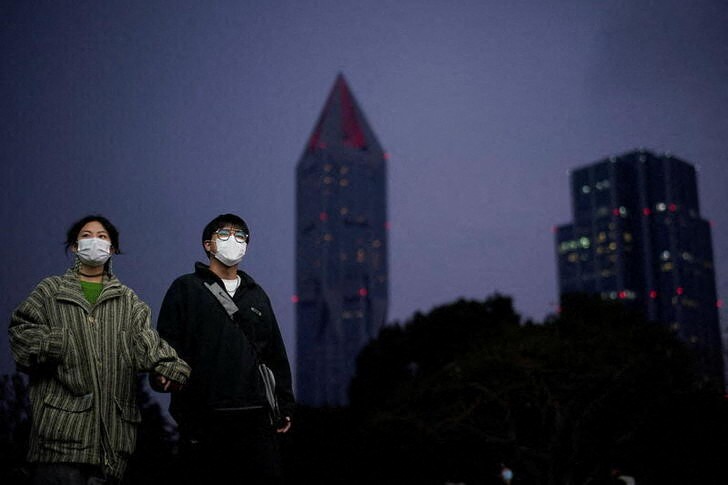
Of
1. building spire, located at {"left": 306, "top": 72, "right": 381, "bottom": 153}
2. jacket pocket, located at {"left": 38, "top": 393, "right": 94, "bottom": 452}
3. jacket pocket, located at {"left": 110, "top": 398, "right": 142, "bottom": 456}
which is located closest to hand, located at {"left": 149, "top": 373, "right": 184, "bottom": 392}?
jacket pocket, located at {"left": 110, "top": 398, "right": 142, "bottom": 456}

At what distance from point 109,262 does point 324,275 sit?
5350 inches

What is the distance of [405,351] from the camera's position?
95.3ft

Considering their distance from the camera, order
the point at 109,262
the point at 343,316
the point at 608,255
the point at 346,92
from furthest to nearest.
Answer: the point at 346,92
the point at 343,316
the point at 608,255
the point at 109,262

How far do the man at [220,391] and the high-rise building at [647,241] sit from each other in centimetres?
9843

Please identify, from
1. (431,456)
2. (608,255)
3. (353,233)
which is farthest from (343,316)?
(431,456)

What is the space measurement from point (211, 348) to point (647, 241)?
357ft

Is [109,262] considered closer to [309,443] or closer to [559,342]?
[309,443]

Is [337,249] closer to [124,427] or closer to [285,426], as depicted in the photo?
[285,426]

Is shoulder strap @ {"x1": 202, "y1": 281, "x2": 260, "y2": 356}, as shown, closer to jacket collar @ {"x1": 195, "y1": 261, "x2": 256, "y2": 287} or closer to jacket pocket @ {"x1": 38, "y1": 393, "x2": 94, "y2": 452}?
Answer: jacket collar @ {"x1": 195, "y1": 261, "x2": 256, "y2": 287}

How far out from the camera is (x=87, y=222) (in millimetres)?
3383

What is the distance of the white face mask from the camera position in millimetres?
3299

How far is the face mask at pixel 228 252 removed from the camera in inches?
142

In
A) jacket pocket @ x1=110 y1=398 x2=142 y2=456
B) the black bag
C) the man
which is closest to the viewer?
jacket pocket @ x1=110 y1=398 x2=142 y2=456

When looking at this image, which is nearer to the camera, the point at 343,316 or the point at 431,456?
the point at 431,456
